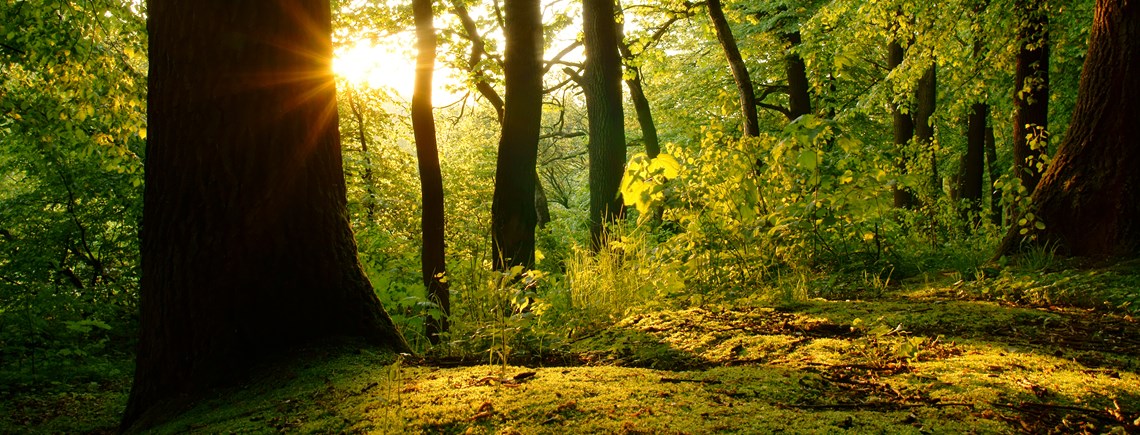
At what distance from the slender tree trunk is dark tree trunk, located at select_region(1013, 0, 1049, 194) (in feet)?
41.2

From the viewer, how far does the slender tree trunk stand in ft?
50.0

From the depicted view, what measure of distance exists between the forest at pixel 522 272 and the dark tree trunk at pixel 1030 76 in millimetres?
38

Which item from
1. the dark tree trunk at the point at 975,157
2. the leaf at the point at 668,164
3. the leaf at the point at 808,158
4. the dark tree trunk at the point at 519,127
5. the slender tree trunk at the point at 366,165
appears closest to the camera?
the leaf at the point at 808,158

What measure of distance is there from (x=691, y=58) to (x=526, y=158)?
17.5m

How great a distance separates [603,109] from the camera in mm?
10430

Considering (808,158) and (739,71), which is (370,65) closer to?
(739,71)

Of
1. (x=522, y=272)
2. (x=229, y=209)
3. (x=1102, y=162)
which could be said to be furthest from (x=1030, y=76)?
(x=229, y=209)

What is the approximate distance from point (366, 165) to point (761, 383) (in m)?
15.0

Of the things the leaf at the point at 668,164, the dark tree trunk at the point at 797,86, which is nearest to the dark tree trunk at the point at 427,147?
the leaf at the point at 668,164

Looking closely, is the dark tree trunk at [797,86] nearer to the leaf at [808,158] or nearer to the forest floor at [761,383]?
the leaf at [808,158]

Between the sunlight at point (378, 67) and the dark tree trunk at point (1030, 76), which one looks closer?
the dark tree trunk at point (1030, 76)

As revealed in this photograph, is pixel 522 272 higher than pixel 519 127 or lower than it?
lower

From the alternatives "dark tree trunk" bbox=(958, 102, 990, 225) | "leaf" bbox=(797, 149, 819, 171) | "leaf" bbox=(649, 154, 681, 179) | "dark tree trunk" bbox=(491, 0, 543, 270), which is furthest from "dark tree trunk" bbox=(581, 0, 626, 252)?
"dark tree trunk" bbox=(958, 102, 990, 225)

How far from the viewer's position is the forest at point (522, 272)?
6.14 feet
